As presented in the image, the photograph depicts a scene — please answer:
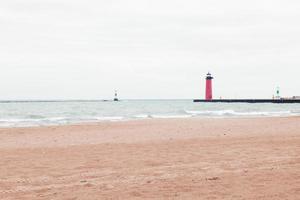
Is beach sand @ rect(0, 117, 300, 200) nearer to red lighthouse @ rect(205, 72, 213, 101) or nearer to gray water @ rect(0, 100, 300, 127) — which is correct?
gray water @ rect(0, 100, 300, 127)

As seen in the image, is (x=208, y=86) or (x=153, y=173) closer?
(x=153, y=173)

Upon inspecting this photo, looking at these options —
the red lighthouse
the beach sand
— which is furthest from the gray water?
the red lighthouse

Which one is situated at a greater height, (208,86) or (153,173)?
(208,86)

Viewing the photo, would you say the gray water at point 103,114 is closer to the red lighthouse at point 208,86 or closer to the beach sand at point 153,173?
the beach sand at point 153,173

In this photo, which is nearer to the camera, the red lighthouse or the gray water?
the gray water

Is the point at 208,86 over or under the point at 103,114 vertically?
over

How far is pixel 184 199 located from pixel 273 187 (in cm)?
152

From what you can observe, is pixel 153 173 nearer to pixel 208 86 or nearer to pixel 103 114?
pixel 103 114

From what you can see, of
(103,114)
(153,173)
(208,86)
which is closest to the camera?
(153,173)

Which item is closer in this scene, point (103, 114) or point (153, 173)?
point (153, 173)

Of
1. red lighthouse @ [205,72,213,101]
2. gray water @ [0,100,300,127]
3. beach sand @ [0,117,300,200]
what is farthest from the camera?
red lighthouse @ [205,72,213,101]

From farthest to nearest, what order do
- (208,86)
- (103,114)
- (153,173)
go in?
(208,86) < (103,114) < (153,173)

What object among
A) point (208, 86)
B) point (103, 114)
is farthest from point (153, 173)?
point (208, 86)

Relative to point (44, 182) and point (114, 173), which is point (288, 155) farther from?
point (44, 182)
